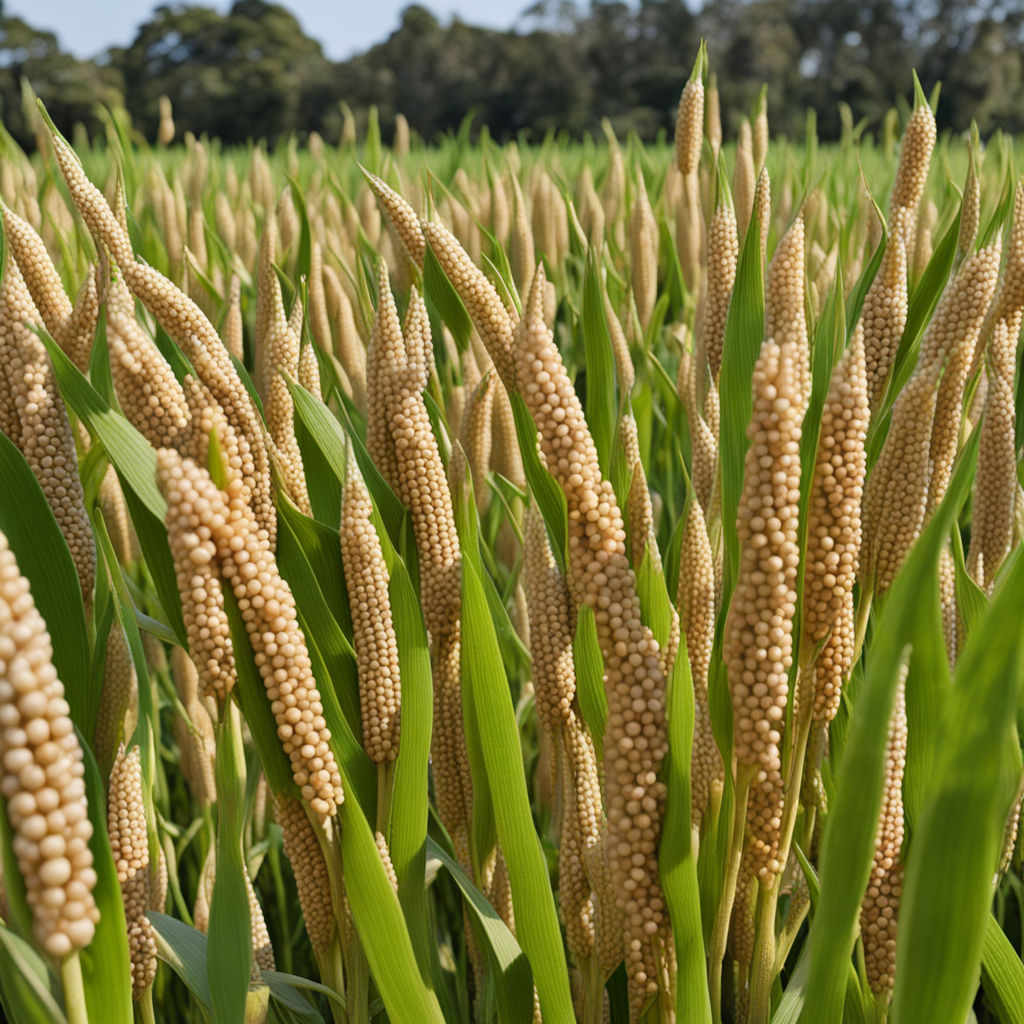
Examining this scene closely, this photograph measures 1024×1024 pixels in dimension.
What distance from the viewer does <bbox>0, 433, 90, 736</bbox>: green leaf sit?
629 mm

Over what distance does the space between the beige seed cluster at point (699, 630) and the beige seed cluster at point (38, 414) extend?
17.2 inches

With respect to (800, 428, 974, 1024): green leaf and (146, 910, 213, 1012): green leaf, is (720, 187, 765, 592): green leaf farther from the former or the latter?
(146, 910, 213, 1012): green leaf

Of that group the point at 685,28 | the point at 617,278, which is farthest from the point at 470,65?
the point at 617,278

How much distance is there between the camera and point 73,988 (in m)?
0.52

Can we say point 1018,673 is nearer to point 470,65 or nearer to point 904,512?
point 904,512

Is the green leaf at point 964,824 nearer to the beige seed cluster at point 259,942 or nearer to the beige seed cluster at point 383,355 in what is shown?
the beige seed cluster at point 383,355

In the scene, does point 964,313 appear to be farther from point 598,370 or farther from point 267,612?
point 267,612

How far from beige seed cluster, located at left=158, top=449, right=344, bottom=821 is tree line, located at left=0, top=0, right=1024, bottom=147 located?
93.0 ft

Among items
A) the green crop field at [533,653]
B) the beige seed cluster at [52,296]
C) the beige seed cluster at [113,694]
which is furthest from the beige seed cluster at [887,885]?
the beige seed cluster at [52,296]

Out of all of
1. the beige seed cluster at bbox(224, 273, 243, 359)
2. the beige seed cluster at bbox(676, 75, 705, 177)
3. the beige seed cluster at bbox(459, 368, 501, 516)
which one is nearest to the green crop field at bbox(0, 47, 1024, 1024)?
the beige seed cluster at bbox(459, 368, 501, 516)

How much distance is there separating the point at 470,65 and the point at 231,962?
120 feet

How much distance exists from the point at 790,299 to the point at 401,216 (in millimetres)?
306

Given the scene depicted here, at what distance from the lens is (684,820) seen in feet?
2.14

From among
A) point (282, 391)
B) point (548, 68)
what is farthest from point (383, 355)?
point (548, 68)
